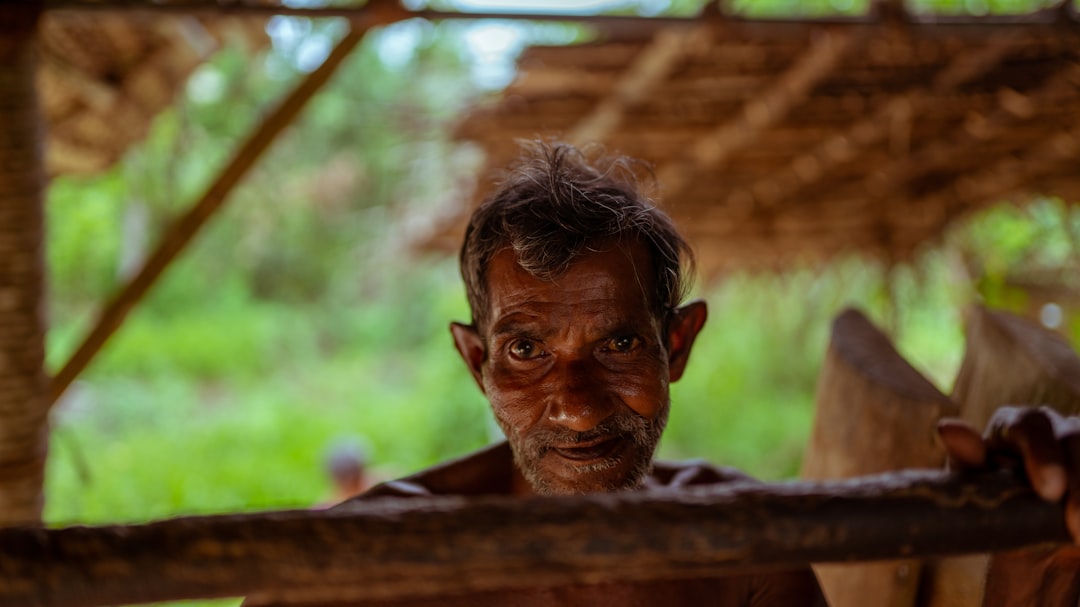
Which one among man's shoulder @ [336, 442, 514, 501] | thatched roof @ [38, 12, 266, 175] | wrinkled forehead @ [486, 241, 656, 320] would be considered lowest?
man's shoulder @ [336, 442, 514, 501]

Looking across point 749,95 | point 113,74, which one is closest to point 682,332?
point 749,95

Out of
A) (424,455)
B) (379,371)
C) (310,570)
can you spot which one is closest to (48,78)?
(310,570)

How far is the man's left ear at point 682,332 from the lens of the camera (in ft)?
5.44

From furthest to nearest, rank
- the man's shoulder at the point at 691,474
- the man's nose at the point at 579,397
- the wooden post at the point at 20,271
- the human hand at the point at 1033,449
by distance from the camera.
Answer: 1. the wooden post at the point at 20,271
2. the man's shoulder at the point at 691,474
3. the man's nose at the point at 579,397
4. the human hand at the point at 1033,449

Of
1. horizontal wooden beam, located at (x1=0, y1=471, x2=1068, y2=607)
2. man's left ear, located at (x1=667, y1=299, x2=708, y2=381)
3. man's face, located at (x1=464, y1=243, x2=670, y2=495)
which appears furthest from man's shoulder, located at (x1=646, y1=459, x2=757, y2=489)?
horizontal wooden beam, located at (x1=0, y1=471, x2=1068, y2=607)

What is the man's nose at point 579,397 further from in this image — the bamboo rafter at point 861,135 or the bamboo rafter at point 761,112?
the bamboo rafter at point 861,135

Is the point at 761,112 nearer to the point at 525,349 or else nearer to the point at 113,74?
the point at 113,74

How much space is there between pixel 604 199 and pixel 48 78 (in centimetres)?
284

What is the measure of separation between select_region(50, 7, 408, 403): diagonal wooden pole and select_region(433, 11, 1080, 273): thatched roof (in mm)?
1079

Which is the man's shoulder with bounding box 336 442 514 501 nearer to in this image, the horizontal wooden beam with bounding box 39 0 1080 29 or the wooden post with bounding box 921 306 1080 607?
the wooden post with bounding box 921 306 1080 607

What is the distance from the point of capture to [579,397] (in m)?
1.34

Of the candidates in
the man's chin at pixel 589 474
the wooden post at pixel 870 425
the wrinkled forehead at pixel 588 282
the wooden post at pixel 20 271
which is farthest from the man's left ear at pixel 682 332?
the wooden post at pixel 20 271

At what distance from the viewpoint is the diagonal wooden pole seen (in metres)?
2.57

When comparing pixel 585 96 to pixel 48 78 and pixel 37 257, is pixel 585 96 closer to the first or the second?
pixel 48 78
